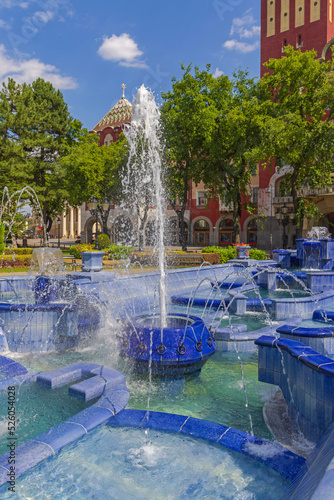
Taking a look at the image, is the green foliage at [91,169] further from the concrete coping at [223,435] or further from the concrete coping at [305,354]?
the concrete coping at [223,435]

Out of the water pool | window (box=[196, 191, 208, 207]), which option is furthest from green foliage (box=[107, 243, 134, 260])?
window (box=[196, 191, 208, 207])

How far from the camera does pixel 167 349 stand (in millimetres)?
4820

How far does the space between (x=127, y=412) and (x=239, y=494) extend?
1.37 meters

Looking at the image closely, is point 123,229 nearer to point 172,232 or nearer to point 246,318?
point 172,232

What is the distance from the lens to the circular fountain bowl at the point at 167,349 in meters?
4.80

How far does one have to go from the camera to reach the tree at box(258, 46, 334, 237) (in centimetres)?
2250

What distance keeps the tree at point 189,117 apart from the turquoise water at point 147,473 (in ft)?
75.7

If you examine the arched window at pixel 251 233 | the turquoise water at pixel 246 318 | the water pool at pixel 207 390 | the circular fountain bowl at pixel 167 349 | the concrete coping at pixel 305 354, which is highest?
the arched window at pixel 251 233

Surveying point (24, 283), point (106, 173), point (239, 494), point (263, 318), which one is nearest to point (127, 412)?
point (239, 494)

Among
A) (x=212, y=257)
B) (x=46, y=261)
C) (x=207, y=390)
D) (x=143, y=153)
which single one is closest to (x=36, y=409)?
(x=207, y=390)

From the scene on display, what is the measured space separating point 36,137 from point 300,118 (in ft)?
65.4

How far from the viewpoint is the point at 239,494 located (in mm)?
2621

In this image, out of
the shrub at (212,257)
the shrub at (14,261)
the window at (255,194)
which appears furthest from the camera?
the window at (255,194)

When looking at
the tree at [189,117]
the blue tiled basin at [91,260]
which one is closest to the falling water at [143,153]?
the tree at [189,117]
